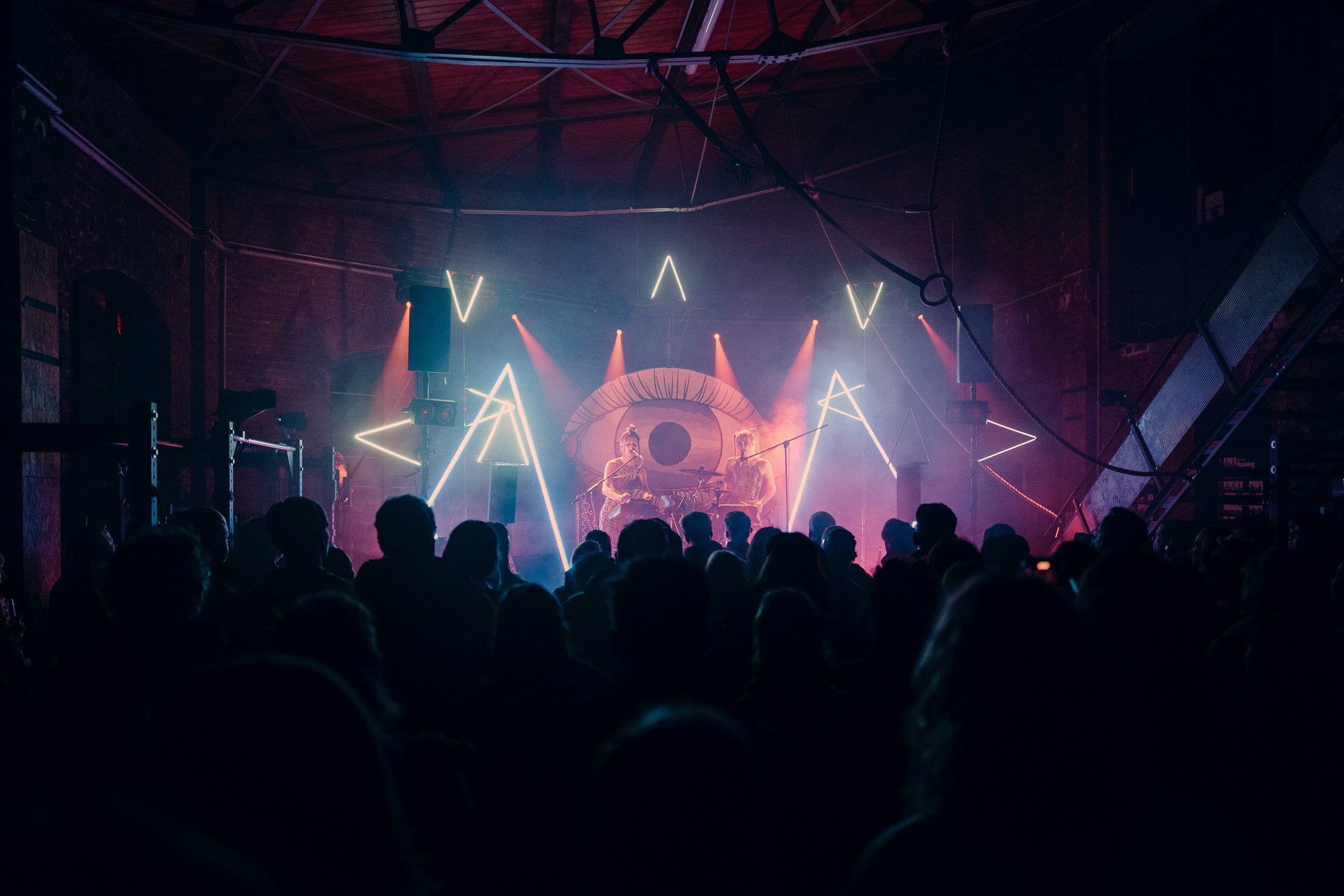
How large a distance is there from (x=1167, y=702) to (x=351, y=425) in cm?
1091

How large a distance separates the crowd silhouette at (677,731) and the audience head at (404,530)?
19 millimetres

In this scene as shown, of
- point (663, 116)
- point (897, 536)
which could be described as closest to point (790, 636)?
point (897, 536)

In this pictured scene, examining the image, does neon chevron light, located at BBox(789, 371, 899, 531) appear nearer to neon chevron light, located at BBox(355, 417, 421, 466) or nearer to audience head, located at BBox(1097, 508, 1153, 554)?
neon chevron light, located at BBox(355, 417, 421, 466)

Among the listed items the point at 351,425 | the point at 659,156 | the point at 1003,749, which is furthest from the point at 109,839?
the point at 659,156

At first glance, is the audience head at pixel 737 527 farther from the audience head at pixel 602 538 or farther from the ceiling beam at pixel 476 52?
the ceiling beam at pixel 476 52

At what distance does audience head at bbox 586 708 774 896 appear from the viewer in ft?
3.35

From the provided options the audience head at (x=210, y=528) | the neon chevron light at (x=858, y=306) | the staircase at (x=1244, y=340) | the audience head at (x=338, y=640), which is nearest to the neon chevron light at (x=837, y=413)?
the neon chevron light at (x=858, y=306)

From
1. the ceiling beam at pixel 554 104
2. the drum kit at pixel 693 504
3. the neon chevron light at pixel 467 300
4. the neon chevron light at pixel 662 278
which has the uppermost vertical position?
the ceiling beam at pixel 554 104

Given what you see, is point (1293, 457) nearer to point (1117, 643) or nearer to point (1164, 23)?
point (1117, 643)

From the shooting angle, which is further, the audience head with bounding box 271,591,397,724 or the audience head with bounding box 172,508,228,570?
the audience head with bounding box 172,508,228,570

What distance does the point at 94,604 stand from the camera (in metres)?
3.30

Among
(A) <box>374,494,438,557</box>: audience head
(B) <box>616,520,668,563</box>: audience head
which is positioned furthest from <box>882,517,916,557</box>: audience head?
(A) <box>374,494,438,557</box>: audience head

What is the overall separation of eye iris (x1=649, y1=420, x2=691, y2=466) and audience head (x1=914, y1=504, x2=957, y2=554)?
907cm

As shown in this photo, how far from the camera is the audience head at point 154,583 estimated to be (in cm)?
210
